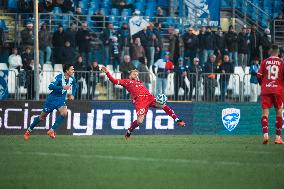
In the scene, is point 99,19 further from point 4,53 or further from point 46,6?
point 4,53

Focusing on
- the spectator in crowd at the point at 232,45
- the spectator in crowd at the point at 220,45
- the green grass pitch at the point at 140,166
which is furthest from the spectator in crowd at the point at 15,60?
the green grass pitch at the point at 140,166

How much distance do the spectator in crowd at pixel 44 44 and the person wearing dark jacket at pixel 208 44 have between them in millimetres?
5435

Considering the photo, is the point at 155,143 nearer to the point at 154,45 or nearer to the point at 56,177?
the point at 56,177

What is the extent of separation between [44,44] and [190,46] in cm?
513

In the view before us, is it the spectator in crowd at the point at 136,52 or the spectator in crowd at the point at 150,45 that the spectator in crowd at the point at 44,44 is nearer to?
the spectator in crowd at the point at 136,52

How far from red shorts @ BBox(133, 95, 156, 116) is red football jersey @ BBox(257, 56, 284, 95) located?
429 cm

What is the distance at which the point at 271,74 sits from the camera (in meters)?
19.8

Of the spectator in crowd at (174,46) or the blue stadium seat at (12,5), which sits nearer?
the spectator in crowd at (174,46)

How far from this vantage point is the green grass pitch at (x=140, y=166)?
10891mm

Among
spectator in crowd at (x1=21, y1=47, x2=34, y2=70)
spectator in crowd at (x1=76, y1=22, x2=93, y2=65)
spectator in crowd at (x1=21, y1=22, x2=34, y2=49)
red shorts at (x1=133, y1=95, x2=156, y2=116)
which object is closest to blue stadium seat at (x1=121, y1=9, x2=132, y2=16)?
spectator in crowd at (x1=76, y1=22, x2=93, y2=65)

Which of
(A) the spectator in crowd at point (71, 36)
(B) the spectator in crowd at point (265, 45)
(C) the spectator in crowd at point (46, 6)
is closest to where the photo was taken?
(A) the spectator in crowd at point (71, 36)

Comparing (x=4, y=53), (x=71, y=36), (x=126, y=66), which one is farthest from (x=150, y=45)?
(x=4, y=53)

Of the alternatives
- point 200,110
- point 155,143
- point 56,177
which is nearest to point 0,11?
point 200,110

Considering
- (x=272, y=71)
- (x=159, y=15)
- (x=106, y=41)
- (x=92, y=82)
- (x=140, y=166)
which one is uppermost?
(x=159, y=15)
